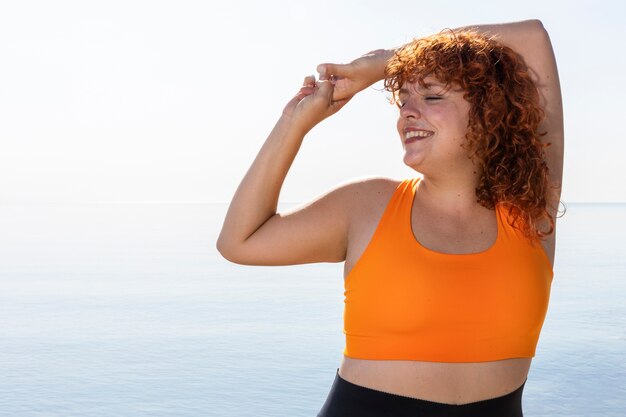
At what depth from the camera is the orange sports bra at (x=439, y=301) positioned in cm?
166

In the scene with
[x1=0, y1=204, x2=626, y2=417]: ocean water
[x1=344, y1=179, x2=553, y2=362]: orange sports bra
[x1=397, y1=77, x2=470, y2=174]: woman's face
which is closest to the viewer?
[x1=344, y1=179, x2=553, y2=362]: orange sports bra

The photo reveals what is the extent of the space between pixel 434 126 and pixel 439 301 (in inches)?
13.9

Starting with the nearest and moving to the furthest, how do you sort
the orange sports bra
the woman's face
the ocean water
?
1. the orange sports bra
2. the woman's face
3. the ocean water

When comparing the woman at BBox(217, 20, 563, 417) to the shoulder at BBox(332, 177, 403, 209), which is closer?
the woman at BBox(217, 20, 563, 417)

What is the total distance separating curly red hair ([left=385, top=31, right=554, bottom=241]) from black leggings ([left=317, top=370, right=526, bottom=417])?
1.13ft

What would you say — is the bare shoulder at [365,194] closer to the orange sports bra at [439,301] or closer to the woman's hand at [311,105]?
the orange sports bra at [439,301]

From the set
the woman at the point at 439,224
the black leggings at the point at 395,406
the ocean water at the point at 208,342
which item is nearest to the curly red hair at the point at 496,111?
the woman at the point at 439,224

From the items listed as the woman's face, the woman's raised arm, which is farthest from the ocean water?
the woman's face

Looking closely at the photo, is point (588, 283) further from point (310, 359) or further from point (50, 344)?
point (50, 344)

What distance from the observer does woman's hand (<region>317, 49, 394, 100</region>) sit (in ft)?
6.20

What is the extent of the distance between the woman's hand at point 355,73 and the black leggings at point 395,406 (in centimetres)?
61

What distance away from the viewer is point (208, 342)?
9.12m

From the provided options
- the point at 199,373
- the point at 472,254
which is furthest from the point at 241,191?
the point at 199,373

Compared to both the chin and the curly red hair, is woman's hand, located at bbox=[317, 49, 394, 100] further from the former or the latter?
the chin
